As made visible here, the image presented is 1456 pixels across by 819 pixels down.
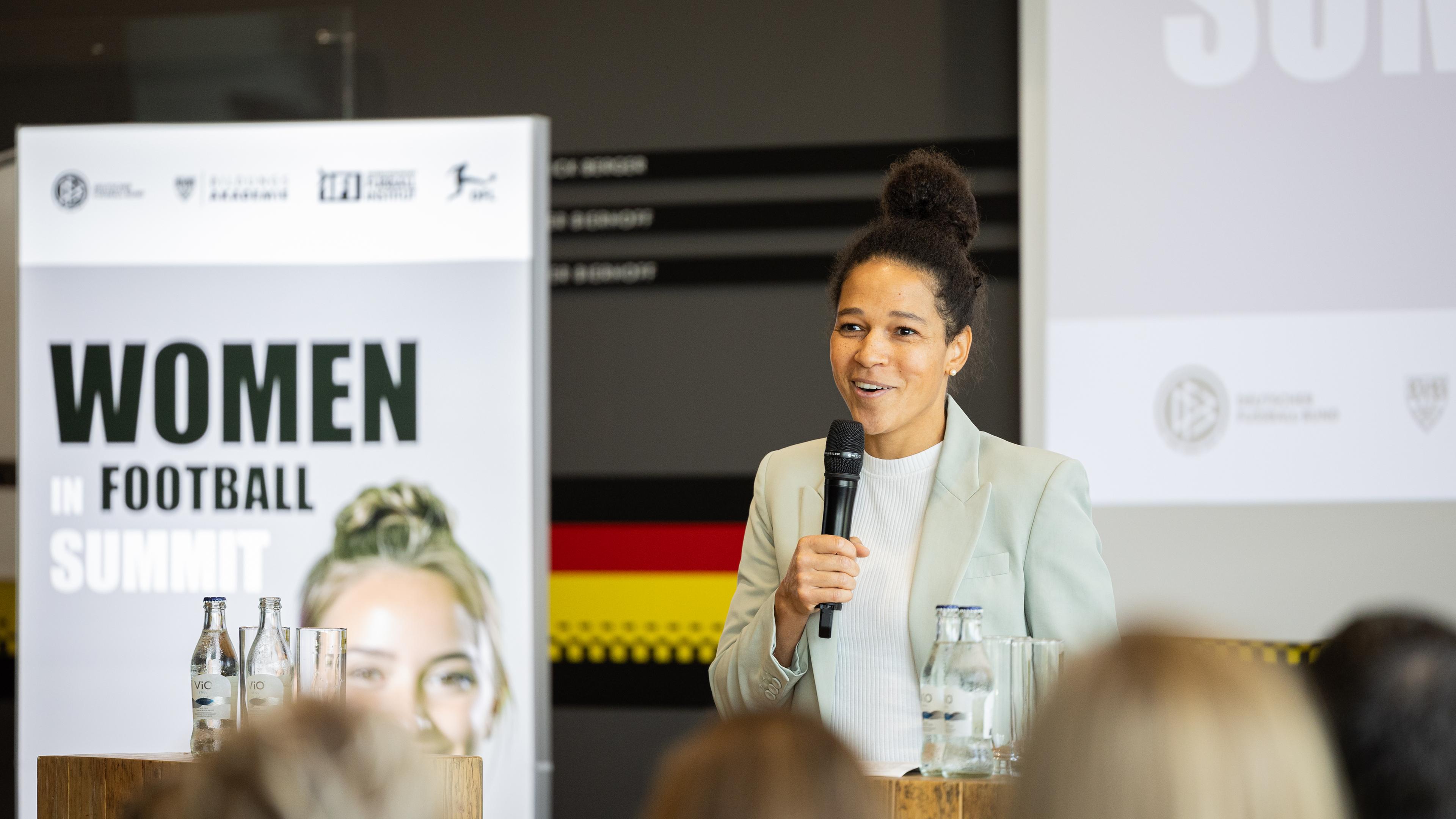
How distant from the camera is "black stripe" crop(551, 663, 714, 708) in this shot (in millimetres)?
4336

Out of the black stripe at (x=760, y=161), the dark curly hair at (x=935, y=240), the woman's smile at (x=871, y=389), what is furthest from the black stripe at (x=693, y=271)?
the woman's smile at (x=871, y=389)

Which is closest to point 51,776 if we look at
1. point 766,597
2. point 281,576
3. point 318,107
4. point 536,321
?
point 766,597

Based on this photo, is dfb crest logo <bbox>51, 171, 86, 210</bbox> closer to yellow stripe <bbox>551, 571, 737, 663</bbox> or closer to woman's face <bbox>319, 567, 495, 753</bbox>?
woman's face <bbox>319, 567, 495, 753</bbox>

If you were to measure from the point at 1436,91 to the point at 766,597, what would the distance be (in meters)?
2.57

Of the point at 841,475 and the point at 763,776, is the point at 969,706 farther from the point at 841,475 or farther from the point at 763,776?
the point at 763,776

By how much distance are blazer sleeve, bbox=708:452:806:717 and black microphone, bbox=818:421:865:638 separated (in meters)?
0.10

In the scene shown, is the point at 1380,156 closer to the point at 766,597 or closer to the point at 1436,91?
the point at 1436,91

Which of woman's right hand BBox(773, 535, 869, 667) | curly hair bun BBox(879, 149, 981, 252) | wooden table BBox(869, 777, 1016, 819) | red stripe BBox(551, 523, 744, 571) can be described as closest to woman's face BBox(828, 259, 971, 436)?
curly hair bun BBox(879, 149, 981, 252)

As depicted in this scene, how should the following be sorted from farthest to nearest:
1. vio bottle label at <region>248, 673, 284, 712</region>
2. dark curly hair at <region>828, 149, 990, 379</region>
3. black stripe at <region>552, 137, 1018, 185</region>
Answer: black stripe at <region>552, 137, 1018, 185</region> < dark curly hair at <region>828, 149, 990, 379</region> < vio bottle label at <region>248, 673, 284, 712</region>

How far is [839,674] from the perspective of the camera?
2066 millimetres

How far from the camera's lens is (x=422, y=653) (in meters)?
3.33

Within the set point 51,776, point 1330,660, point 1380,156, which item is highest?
point 1380,156

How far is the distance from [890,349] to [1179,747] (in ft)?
4.42

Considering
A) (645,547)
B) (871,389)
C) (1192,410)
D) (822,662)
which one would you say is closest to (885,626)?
(822,662)
